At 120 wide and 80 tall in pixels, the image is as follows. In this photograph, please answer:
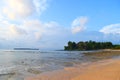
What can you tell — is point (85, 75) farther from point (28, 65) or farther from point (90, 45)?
point (90, 45)

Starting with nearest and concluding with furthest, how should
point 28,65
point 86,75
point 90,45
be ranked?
point 86,75, point 28,65, point 90,45

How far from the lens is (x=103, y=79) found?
26.1 feet

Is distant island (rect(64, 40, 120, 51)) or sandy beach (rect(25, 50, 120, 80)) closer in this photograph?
sandy beach (rect(25, 50, 120, 80))

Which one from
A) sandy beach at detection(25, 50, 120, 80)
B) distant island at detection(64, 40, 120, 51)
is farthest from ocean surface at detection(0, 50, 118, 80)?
distant island at detection(64, 40, 120, 51)

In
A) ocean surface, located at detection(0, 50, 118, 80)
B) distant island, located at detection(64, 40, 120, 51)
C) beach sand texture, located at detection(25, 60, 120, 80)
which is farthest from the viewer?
distant island, located at detection(64, 40, 120, 51)

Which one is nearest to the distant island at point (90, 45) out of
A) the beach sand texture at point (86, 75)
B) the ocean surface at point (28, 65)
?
the ocean surface at point (28, 65)

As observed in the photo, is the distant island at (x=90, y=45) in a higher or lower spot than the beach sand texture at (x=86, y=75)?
higher

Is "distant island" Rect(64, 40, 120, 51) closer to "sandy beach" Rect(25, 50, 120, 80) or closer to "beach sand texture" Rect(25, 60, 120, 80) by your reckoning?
"sandy beach" Rect(25, 50, 120, 80)

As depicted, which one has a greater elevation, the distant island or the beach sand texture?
the distant island

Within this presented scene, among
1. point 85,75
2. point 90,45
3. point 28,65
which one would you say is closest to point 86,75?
point 85,75

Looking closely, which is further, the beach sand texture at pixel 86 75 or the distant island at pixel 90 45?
the distant island at pixel 90 45

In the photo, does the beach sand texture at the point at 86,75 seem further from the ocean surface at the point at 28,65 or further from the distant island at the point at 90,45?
the distant island at the point at 90,45

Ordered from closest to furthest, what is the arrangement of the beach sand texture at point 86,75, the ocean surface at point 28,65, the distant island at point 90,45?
the beach sand texture at point 86,75, the ocean surface at point 28,65, the distant island at point 90,45

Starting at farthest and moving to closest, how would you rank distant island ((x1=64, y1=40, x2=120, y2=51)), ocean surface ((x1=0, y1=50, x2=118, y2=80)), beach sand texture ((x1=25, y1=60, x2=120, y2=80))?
distant island ((x1=64, y1=40, x2=120, y2=51)) < ocean surface ((x1=0, y1=50, x2=118, y2=80)) < beach sand texture ((x1=25, y1=60, x2=120, y2=80))
